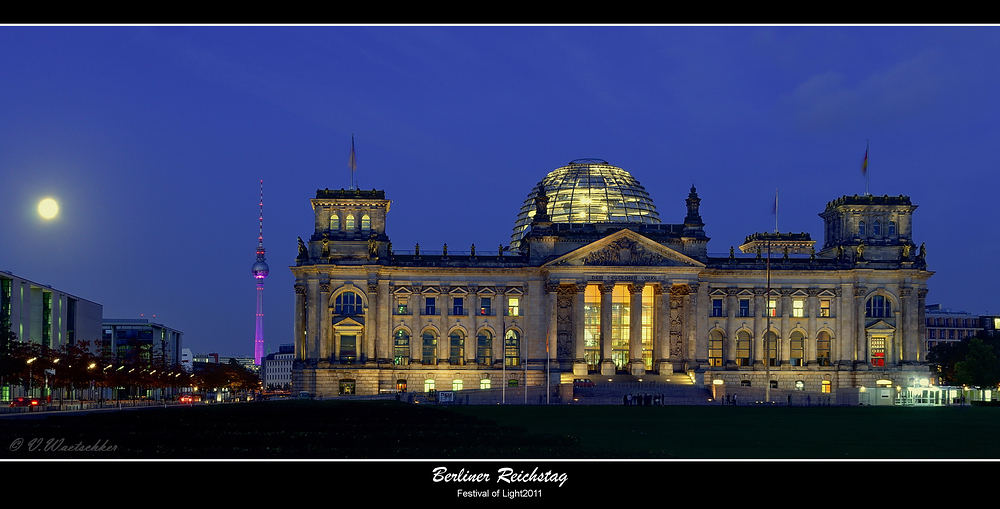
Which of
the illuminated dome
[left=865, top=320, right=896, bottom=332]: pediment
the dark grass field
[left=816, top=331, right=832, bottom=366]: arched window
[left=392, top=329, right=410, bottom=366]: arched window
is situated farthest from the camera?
the illuminated dome

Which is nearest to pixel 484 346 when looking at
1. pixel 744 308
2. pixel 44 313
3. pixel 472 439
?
pixel 744 308

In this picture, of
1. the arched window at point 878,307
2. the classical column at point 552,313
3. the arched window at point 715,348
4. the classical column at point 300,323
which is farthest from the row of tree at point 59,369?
the arched window at point 878,307

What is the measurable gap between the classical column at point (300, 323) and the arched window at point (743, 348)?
49.2 metres

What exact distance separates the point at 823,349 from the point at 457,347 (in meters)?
42.2

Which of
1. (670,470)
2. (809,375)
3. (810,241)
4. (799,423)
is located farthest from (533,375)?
(670,470)

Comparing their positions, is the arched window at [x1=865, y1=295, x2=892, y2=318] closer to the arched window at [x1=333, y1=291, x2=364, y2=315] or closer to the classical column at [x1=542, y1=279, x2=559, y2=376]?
the classical column at [x1=542, y1=279, x2=559, y2=376]

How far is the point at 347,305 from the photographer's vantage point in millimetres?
125938

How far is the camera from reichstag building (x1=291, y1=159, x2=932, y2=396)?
122938 mm

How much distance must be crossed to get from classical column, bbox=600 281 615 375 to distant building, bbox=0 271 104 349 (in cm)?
6139

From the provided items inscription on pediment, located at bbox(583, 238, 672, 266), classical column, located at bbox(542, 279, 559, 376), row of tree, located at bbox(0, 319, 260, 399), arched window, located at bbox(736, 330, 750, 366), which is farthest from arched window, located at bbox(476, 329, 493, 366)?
row of tree, located at bbox(0, 319, 260, 399)

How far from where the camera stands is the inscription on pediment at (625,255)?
122125 millimetres

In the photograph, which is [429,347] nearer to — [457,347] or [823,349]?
[457,347]

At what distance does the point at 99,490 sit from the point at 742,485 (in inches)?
534
